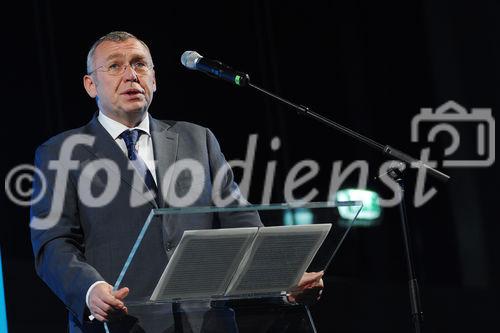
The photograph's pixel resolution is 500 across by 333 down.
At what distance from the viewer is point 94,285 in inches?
77.0

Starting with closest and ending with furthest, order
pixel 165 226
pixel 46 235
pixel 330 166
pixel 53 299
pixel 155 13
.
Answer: pixel 165 226
pixel 46 235
pixel 53 299
pixel 155 13
pixel 330 166

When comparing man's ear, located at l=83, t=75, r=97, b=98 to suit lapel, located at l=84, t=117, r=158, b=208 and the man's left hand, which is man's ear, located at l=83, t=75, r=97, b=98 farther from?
the man's left hand

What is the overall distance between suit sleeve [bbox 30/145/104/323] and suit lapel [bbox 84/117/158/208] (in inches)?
4.0

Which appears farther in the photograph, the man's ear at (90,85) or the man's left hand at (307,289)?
the man's ear at (90,85)

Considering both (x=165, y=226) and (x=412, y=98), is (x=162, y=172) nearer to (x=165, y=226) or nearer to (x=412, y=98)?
(x=165, y=226)

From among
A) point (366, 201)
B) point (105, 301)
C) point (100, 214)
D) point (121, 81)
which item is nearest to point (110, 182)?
point (100, 214)

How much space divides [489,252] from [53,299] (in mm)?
2382

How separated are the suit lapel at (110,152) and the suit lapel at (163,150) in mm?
62

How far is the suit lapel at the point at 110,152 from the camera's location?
2246mm

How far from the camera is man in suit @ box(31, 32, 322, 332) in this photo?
205 cm

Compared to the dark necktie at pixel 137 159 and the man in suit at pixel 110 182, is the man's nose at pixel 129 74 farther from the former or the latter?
the dark necktie at pixel 137 159

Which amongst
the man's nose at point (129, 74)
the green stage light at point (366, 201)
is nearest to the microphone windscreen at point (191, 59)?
the man's nose at point (129, 74)

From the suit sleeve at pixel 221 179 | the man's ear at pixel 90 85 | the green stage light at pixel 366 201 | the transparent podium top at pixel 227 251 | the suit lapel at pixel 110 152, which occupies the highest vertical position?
the man's ear at pixel 90 85

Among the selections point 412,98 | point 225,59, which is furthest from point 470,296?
point 225,59
